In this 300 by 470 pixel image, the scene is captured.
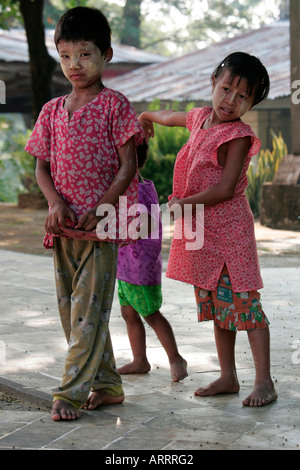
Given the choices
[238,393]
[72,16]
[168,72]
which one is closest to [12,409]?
[238,393]

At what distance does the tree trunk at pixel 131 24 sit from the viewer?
3894cm

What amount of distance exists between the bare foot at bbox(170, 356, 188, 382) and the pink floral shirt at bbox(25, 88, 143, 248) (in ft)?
3.59

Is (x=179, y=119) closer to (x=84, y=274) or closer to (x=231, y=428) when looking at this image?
(x=84, y=274)

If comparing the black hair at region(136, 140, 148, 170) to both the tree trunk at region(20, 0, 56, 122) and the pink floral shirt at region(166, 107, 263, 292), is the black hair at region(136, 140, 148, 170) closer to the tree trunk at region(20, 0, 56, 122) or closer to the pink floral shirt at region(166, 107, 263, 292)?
the pink floral shirt at region(166, 107, 263, 292)

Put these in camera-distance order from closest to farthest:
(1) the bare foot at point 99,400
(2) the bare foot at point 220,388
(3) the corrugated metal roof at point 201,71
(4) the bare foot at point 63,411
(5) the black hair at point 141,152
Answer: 1. (4) the bare foot at point 63,411
2. (1) the bare foot at point 99,400
3. (2) the bare foot at point 220,388
4. (5) the black hair at point 141,152
5. (3) the corrugated metal roof at point 201,71

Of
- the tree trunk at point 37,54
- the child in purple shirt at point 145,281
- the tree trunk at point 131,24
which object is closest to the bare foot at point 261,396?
the child in purple shirt at point 145,281

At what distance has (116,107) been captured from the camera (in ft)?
12.9

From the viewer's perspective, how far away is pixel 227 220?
164 inches

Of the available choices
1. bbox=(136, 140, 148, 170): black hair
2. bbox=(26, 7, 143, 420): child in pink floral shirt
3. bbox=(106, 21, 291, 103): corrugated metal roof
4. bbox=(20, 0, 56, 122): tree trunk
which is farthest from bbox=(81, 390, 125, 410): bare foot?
bbox=(20, 0, 56, 122): tree trunk

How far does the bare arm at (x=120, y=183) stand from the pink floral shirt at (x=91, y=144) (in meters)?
0.04

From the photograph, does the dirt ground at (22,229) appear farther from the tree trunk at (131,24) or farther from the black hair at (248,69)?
the tree trunk at (131,24)

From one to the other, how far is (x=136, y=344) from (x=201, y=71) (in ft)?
52.9

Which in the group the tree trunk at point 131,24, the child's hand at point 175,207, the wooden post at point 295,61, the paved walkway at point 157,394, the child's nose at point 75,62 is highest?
the tree trunk at point 131,24

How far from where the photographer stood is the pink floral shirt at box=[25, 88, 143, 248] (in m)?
3.93
